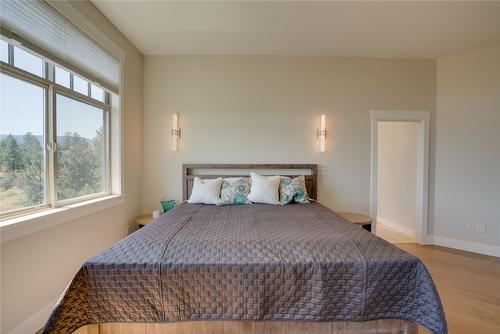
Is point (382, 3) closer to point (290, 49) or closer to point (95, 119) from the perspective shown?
point (290, 49)

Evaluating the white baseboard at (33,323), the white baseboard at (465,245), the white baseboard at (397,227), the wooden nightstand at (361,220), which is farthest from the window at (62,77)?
the white baseboard at (397,227)

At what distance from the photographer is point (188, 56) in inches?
125

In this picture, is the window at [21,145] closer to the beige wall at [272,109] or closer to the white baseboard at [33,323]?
the white baseboard at [33,323]

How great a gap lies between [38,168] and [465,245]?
4851 mm

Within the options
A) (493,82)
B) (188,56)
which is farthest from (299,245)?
(493,82)

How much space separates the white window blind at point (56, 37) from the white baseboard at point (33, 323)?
1.86 metres

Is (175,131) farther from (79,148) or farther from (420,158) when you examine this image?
(420,158)

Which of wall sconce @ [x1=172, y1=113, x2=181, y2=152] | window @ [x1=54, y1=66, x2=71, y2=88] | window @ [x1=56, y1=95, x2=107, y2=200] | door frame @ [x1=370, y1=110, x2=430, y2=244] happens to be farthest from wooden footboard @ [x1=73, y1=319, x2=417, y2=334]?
wall sconce @ [x1=172, y1=113, x2=181, y2=152]

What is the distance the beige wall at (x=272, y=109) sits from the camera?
3178mm

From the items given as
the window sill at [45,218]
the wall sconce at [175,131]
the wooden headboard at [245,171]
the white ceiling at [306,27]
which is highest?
the white ceiling at [306,27]

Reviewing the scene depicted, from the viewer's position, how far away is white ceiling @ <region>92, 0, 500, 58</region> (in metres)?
2.19

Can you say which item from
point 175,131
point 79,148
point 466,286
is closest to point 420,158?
point 466,286

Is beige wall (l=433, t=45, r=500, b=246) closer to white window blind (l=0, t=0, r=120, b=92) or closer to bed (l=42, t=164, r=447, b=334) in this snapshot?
bed (l=42, t=164, r=447, b=334)

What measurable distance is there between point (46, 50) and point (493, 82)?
4.83 m
